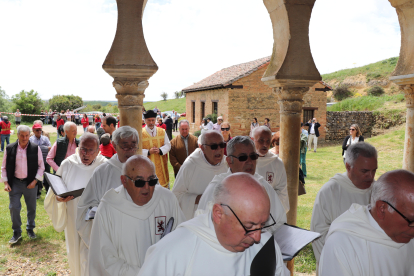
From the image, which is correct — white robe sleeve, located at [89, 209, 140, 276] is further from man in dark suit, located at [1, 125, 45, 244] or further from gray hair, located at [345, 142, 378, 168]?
man in dark suit, located at [1, 125, 45, 244]

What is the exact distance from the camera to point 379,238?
6.50 feet

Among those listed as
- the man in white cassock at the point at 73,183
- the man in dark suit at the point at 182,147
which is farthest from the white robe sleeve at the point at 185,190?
the man in dark suit at the point at 182,147

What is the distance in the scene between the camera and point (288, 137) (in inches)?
177

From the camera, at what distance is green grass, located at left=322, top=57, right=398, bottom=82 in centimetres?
4559

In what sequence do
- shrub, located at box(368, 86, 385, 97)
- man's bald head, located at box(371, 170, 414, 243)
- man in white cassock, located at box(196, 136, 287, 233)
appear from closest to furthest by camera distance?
man's bald head, located at box(371, 170, 414, 243) → man in white cassock, located at box(196, 136, 287, 233) → shrub, located at box(368, 86, 385, 97)

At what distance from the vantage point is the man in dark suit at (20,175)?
540 cm

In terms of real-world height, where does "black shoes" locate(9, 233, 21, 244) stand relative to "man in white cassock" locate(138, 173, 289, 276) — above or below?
below

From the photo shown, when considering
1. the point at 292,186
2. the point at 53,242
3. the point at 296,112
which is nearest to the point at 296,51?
the point at 296,112

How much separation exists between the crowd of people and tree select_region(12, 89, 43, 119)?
37.6 m

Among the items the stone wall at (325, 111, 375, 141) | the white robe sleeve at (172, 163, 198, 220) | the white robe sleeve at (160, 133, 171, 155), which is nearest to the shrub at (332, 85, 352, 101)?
the stone wall at (325, 111, 375, 141)

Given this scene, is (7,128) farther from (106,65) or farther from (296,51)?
(296,51)

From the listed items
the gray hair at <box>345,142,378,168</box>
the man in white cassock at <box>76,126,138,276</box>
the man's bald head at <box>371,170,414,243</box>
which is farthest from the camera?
the man in white cassock at <box>76,126,138,276</box>

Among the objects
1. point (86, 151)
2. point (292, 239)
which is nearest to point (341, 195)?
point (292, 239)

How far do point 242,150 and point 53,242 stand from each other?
4327 mm
